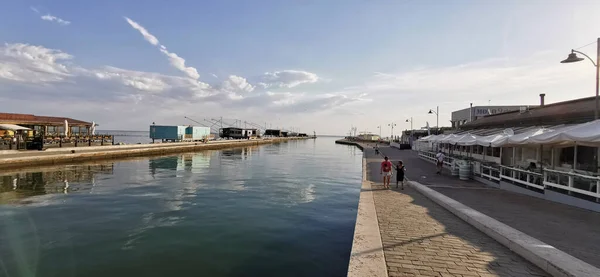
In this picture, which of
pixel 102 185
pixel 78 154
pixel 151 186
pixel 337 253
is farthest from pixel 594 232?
pixel 78 154

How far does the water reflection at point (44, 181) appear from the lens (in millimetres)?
15663

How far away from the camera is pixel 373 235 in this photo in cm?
682

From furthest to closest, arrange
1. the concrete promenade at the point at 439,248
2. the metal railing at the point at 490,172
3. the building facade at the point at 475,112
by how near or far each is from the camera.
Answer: the building facade at the point at 475,112
the metal railing at the point at 490,172
the concrete promenade at the point at 439,248

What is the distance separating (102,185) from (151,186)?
112 inches

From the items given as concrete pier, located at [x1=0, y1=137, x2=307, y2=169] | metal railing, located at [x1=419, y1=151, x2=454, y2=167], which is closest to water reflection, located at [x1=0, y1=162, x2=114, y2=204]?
concrete pier, located at [x1=0, y1=137, x2=307, y2=169]

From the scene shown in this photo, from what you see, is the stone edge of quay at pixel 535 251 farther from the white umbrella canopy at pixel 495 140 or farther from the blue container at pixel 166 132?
the blue container at pixel 166 132

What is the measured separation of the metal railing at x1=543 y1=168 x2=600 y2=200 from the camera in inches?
386

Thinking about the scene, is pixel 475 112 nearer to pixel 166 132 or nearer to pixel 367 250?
pixel 367 250

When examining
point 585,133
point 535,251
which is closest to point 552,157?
point 585,133

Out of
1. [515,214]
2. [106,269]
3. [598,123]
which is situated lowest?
[106,269]

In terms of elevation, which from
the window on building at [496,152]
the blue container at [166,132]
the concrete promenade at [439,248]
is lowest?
the concrete promenade at [439,248]

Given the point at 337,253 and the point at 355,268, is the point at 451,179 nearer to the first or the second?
the point at 337,253

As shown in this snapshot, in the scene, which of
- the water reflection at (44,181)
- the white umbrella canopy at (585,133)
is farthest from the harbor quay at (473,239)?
the water reflection at (44,181)

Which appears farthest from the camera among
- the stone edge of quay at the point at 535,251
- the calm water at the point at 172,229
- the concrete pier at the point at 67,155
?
the concrete pier at the point at 67,155
